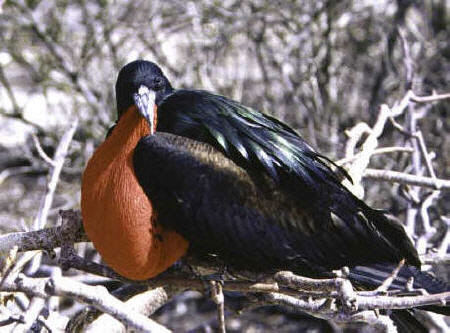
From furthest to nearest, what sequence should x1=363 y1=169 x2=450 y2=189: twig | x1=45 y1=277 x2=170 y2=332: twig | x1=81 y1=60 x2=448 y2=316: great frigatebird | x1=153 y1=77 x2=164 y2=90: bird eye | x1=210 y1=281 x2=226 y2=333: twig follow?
x1=363 y1=169 x2=450 y2=189: twig
x1=153 y1=77 x2=164 y2=90: bird eye
x1=81 y1=60 x2=448 y2=316: great frigatebird
x1=210 y1=281 x2=226 y2=333: twig
x1=45 y1=277 x2=170 y2=332: twig

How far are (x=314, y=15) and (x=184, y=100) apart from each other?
203 cm

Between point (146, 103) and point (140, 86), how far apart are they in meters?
0.07

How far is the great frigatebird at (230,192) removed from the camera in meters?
1.94

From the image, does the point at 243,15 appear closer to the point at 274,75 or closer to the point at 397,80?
the point at 274,75

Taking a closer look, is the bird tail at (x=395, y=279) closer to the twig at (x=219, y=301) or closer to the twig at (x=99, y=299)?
the twig at (x=219, y=301)

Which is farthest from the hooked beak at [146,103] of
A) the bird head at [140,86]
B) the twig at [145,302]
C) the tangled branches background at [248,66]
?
the tangled branches background at [248,66]

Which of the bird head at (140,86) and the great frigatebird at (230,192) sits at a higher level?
the bird head at (140,86)

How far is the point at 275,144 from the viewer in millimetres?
2076

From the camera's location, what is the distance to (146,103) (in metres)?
2.05

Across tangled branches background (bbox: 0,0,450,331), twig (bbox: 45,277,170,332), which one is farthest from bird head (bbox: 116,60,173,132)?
tangled branches background (bbox: 0,0,450,331)

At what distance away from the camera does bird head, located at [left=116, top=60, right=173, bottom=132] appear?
80.9 inches

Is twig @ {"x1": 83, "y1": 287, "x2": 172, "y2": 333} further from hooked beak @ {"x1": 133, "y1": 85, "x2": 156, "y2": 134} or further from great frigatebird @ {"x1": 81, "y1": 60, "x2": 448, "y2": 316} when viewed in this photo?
hooked beak @ {"x1": 133, "y1": 85, "x2": 156, "y2": 134}

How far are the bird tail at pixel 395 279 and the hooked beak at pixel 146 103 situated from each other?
2.12ft

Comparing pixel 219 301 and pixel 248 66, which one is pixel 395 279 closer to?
pixel 219 301
